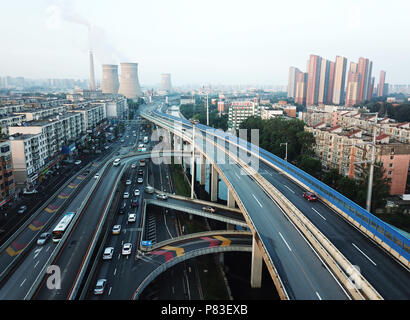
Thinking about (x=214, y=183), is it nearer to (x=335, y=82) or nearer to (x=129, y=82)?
(x=129, y=82)

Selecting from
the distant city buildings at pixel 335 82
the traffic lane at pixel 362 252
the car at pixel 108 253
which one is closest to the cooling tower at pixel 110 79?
the distant city buildings at pixel 335 82

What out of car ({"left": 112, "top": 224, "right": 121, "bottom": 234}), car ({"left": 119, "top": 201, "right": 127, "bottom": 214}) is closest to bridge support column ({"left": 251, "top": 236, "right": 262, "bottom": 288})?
car ({"left": 112, "top": 224, "right": 121, "bottom": 234})

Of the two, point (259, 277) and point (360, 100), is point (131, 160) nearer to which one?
point (259, 277)

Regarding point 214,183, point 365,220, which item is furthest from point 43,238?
point 214,183

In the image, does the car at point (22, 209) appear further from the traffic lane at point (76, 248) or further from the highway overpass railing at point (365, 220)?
the highway overpass railing at point (365, 220)

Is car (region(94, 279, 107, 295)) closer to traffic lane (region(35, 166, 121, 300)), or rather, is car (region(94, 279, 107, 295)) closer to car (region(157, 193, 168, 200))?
traffic lane (region(35, 166, 121, 300))

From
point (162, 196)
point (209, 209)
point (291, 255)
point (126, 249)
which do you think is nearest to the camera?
point (291, 255)
